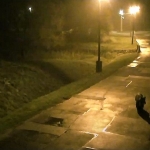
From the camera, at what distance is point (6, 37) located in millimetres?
31250

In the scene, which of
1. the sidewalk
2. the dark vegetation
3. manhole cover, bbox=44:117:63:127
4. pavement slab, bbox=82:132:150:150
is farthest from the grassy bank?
pavement slab, bbox=82:132:150:150

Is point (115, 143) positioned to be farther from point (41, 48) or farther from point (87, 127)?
point (41, 48)

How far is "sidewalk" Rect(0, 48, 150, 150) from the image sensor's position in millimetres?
8836

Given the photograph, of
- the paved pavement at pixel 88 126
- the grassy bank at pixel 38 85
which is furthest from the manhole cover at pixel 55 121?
the grassy bank at pixel 38 85

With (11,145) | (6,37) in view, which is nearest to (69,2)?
(6,37)

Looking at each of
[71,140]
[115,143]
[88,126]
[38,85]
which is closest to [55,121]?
[88,126]

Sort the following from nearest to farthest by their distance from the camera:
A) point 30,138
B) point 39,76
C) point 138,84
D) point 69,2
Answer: point 30,138 < point 138,84 < point 39,76 < point 69,2

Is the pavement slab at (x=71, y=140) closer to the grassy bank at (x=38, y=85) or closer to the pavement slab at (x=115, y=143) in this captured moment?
the pavement slab at (x=115, y=143)

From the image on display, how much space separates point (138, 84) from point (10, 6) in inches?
645

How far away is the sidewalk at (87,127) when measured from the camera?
8836 millimetres

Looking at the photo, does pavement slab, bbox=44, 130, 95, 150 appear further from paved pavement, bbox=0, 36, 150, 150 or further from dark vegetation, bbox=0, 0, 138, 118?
dark vegetation, bbox=0, 0, 138, 118

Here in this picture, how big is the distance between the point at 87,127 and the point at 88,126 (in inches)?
4.3

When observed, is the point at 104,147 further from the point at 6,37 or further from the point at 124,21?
the point at 124,21

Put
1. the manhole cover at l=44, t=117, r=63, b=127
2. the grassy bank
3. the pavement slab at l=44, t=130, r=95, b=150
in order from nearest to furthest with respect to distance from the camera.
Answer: the pavement slab at l=44, t=130, r=95, b=150, the manhole cover at l=44, t=117, r=63, b=127, the grassy bank
